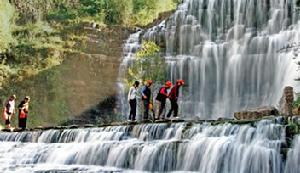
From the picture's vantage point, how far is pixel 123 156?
1477 cm

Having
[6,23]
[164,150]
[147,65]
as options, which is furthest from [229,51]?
[164,150]

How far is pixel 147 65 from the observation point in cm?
3108

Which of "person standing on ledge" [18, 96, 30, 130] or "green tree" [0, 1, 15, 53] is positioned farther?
"green tree" [0, 1, 15, 53]

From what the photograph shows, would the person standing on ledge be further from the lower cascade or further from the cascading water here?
the cascading water

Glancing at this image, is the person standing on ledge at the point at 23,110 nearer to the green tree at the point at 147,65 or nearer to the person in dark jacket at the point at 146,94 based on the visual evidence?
the person in dark jacket at the point at 146,94

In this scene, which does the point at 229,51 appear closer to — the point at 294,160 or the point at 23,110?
the point at 23,110

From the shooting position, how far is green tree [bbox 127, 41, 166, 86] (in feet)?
101

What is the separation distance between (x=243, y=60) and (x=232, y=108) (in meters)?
2.43

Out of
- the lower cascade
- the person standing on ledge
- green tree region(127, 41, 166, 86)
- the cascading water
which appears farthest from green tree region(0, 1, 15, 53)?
the lower cascade

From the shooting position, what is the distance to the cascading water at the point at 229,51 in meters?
26.1

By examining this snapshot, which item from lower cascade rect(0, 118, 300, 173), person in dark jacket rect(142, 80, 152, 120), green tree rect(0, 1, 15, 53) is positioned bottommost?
lower cascade rect(0, 118, 300, 173)

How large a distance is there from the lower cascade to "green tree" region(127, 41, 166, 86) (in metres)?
13.1

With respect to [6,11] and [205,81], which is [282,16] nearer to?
[205,81]

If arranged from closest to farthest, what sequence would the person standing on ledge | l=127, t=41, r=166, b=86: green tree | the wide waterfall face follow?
the person standing on ledge, the wide waterfall face, l=127, t=41, r=166, b=86: green tree
